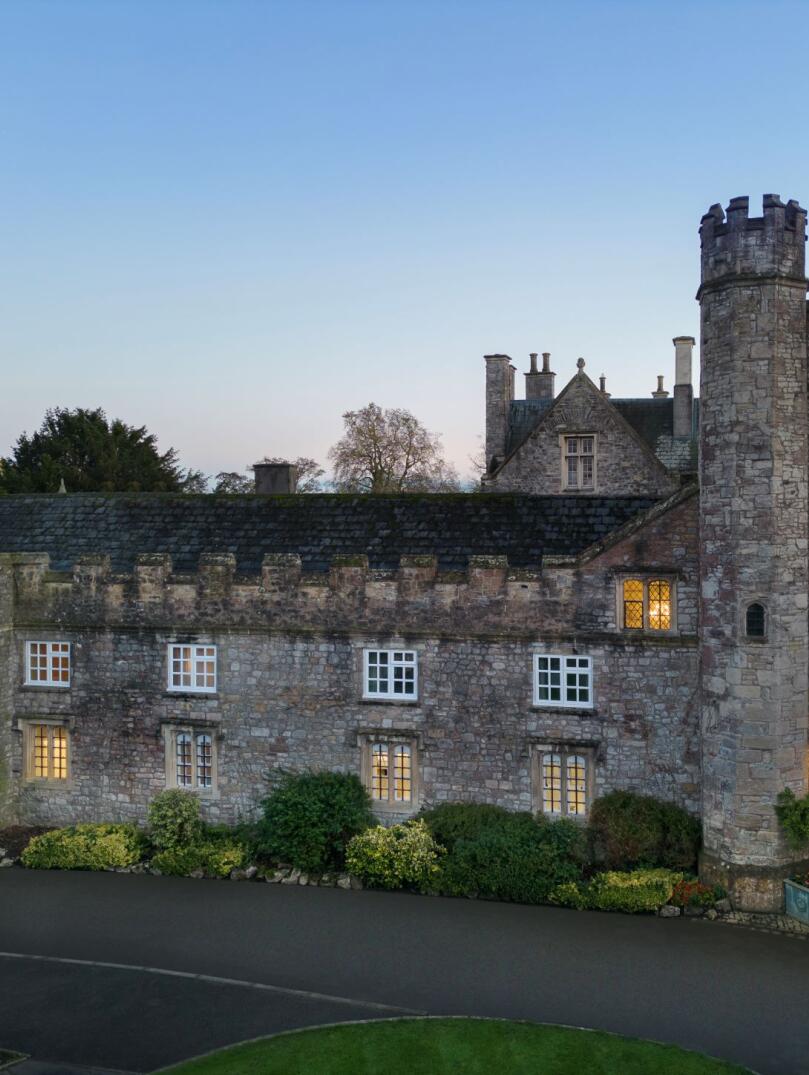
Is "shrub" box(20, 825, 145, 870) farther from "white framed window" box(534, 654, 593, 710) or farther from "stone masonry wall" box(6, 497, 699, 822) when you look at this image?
"white framed window" box(534, 654, 593, 710)

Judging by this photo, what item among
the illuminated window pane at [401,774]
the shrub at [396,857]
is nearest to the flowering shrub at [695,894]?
the shrub at [396,857]

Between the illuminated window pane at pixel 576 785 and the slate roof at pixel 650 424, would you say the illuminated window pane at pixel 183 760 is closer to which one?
the illuminated window pane at pixel 576 785

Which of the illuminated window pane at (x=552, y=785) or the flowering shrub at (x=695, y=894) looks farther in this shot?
the illuminated window pane at (x=552, y=785)

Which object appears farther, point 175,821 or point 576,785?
point 175,821

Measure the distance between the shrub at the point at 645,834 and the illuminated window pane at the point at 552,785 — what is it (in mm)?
1063

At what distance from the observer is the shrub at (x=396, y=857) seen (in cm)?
2092

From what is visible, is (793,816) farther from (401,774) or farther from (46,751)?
(46,751)

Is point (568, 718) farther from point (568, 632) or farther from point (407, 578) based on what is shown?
point (407, 578)

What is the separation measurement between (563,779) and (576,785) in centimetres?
30

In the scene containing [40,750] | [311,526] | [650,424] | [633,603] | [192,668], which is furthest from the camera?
[650,424]

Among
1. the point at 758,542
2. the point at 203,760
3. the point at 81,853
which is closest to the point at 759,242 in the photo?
the point at 758,542

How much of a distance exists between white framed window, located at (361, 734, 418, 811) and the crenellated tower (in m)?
6.52

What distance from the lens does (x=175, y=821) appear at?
22844 millimetres

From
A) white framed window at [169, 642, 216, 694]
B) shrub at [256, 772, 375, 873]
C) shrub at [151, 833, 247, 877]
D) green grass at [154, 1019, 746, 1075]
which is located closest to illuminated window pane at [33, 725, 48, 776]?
white framed window at [169, 642, 216, 694]
